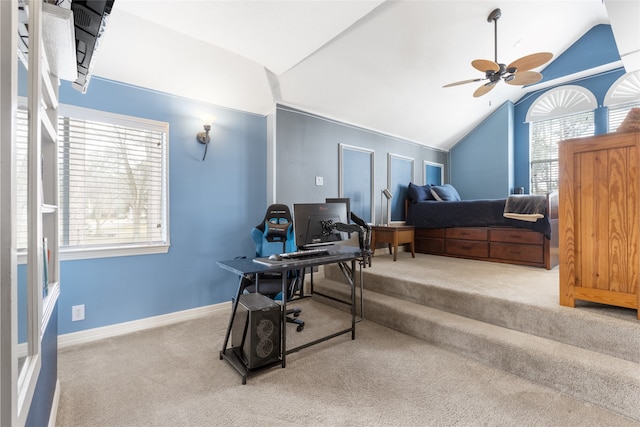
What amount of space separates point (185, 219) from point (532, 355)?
319 centimetres

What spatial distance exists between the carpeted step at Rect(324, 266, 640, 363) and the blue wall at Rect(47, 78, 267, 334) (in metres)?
1.97

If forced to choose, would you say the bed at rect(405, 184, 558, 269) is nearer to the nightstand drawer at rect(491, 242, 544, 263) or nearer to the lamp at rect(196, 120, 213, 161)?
the nightstand drawer at rect(491, 242, 544, 263)

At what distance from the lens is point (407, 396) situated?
1.74 metres

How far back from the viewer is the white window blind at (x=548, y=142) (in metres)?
5.30

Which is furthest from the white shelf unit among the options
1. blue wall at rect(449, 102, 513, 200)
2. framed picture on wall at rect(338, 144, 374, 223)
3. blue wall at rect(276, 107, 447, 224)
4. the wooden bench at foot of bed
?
blue wall at rect(449, 102, 513, 200)

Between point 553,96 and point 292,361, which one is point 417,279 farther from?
point 553,96

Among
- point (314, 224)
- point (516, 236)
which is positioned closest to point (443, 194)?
point (516, 236)

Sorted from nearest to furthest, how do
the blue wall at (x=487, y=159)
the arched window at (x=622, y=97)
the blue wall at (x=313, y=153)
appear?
the blue wall at (x=313, y=153)
the arched window at (x=622, y=97)
the blue wall at (x=487, y=159)

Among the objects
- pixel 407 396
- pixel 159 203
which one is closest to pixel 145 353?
pixel 159 203

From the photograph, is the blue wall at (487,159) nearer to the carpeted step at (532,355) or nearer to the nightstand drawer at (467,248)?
the nightstand drawer at (467,248)

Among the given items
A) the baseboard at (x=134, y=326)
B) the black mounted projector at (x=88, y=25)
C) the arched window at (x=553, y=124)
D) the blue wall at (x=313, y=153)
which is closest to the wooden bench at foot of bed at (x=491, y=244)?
the blue wall at (x=313, y=153)

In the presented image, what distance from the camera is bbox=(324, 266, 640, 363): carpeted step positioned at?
1751mm

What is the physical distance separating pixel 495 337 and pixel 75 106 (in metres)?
3.88

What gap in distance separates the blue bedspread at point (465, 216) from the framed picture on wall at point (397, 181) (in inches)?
8.8
